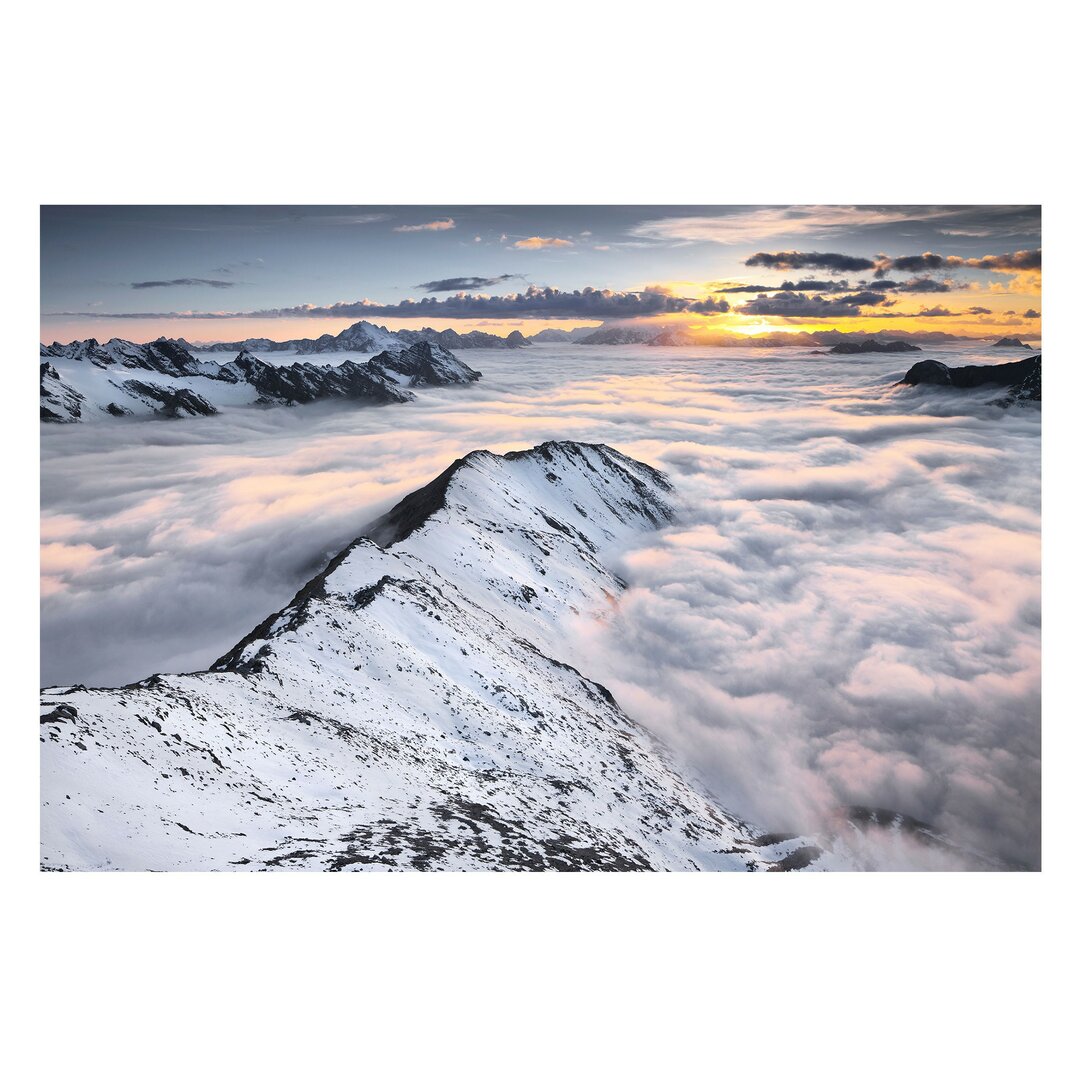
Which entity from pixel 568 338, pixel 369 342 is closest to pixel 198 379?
pixel 369 342

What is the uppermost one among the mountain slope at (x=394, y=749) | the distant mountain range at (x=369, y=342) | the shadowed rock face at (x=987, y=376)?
the distant mountain range at (x=369, y=342)

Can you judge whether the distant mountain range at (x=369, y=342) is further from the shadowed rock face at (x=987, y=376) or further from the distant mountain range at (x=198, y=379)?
the shadowed rock face at (x=987, y=376)

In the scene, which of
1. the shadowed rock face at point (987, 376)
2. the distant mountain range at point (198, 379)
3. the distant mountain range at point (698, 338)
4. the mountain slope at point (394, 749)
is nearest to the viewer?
the mountain slope at point (394, 749)

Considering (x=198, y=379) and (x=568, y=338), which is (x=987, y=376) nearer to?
(x=568, y=338)

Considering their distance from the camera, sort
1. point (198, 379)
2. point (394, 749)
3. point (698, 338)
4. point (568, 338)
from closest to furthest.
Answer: point (198, 379) < point (394, 749) < point (698, 338) < point (568, 338)

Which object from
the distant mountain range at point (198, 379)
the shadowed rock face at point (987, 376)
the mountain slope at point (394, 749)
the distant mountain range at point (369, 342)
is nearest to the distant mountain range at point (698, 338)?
the distant mountain range at point (369, 342)

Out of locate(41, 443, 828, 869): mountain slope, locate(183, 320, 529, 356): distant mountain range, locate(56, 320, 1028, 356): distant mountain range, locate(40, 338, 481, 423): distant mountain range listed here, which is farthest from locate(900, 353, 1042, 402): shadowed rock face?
locate(40, 338, 481, 423): distant mountain range
